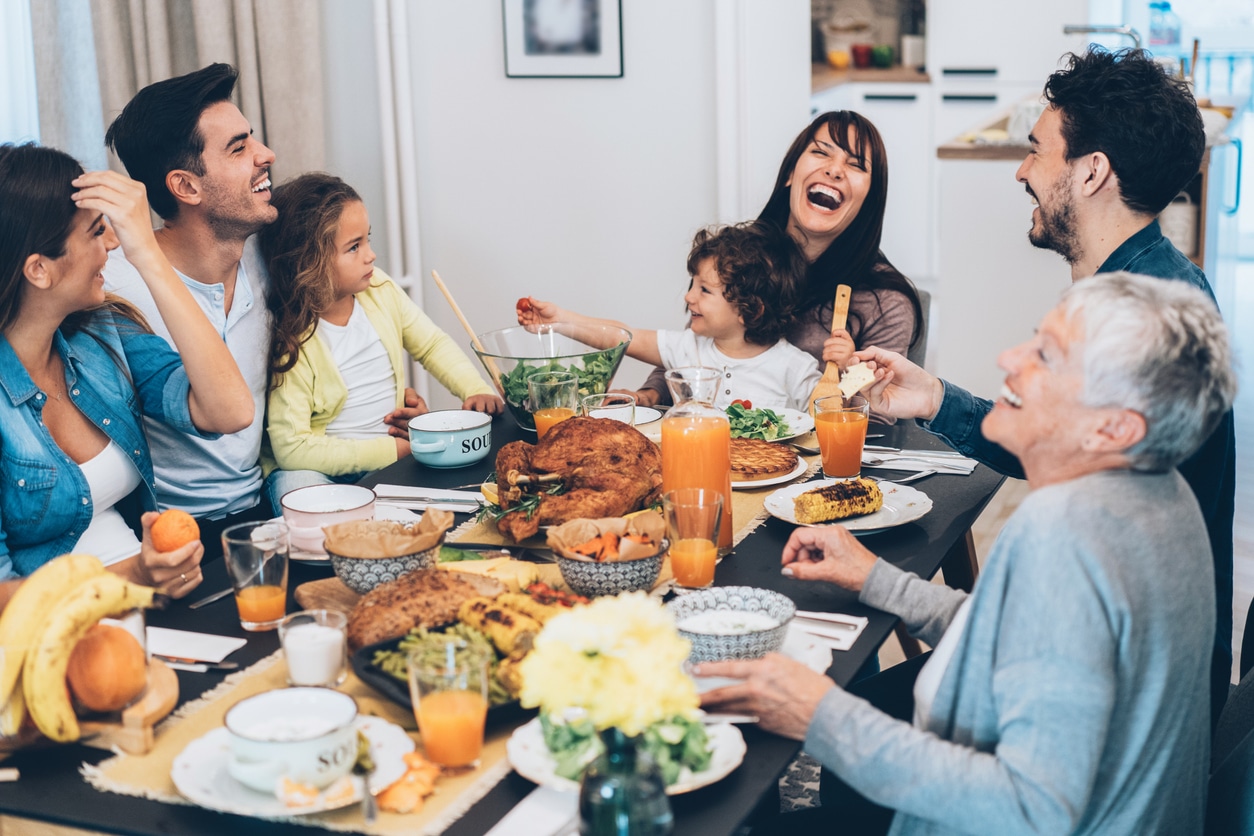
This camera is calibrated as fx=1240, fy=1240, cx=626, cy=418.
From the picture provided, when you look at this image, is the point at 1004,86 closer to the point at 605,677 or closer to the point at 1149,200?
the point at 1149,200

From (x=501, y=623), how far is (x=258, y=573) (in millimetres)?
363

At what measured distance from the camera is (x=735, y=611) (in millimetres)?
1468

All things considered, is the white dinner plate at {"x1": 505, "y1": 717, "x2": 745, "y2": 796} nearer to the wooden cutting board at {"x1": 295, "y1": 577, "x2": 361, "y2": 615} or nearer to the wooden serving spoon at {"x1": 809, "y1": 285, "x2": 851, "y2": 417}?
the wooden cutting board at {"x1": 295, "y1": 577, "x2": 361, "y2": 615}

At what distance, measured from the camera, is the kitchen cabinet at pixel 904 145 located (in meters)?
6.90

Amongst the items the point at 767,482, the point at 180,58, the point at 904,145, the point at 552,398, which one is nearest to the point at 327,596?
the point at 552,398

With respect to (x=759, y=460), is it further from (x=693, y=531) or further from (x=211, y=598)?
(x=211, y=598)

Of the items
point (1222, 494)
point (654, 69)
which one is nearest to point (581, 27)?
point (654, 69)

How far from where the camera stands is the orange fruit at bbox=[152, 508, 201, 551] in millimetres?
1628

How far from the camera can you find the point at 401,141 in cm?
406

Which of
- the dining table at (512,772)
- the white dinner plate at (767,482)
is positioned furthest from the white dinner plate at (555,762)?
the white dinner plate at (767,482)

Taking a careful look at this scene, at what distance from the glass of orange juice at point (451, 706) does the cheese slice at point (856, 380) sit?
1.08m

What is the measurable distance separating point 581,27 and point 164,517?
107 inches

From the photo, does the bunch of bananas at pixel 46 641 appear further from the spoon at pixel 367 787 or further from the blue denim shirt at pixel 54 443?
the blue denim shirt at pixel 54 443

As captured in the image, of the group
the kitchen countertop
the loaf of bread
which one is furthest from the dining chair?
the kitchen countertop
